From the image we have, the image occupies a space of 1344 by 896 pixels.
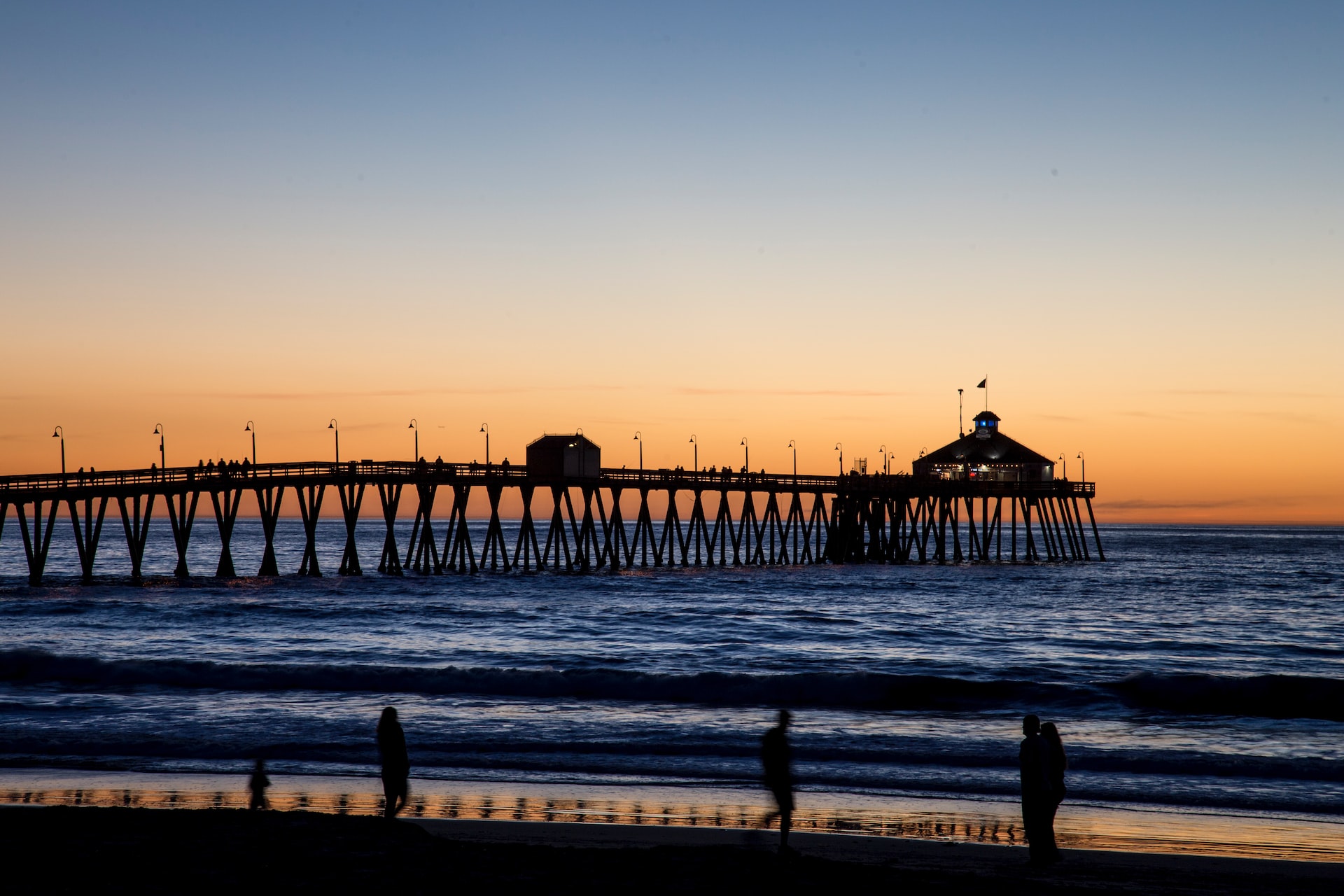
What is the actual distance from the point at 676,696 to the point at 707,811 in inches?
393

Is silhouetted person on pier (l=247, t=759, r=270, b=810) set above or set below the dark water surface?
above

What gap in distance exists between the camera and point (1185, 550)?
120938mm

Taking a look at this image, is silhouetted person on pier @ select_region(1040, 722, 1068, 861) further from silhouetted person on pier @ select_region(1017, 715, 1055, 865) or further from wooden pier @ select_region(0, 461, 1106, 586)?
wooden pier @ select_region(0, 461, 1106, 586)

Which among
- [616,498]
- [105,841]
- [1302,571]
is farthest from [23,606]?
[1302,571]

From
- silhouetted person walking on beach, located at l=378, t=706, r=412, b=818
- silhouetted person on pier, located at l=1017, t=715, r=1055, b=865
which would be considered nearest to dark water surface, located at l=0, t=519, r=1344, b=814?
silhouetted person walking on beach, located at l=378, t=706, r=412, b=818

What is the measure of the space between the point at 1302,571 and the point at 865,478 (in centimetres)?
3456

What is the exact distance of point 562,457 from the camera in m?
51.8

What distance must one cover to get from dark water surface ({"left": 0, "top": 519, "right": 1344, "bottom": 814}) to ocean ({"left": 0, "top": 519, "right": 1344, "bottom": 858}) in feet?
0.32

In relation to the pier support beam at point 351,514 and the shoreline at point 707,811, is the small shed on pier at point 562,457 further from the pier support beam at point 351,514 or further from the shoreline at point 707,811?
the shoreline at point 707,811

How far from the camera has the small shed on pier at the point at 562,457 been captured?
5178cm

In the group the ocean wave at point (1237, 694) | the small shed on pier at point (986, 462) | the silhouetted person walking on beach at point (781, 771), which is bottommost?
the ocean wave at point (1237, 694)

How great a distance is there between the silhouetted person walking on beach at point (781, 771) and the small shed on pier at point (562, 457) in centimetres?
4041

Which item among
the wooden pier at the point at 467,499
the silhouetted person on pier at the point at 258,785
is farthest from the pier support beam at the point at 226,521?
the silhouetted person on pier at the point at 258,785

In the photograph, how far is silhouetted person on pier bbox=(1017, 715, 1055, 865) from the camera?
9820 millimetres
